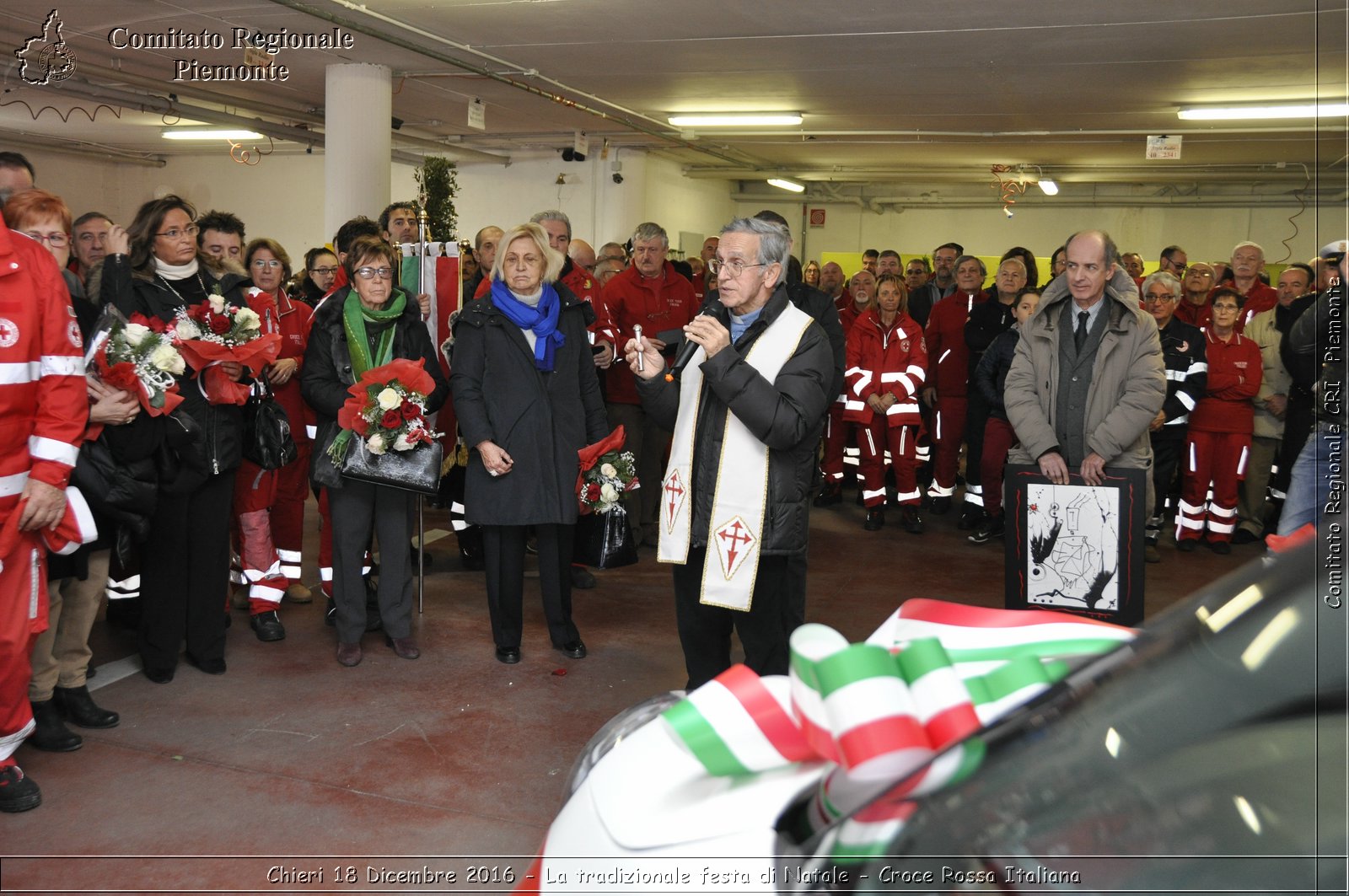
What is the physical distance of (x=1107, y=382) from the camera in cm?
409

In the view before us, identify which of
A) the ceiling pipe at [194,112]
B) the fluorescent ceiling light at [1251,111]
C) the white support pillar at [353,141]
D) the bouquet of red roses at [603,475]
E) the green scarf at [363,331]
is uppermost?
the ceiling pipe at [194,112]

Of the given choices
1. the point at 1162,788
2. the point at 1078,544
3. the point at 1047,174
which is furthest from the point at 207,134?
the point at 1162,788

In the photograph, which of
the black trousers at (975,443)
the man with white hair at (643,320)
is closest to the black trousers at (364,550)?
the man with white hair at (643,320)

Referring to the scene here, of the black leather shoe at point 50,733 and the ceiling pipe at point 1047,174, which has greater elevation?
the ceiling pipe at point 1047,174

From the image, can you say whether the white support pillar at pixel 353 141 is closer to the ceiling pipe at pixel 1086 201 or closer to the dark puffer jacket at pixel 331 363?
the dark puffer jacket at pixel 331 363

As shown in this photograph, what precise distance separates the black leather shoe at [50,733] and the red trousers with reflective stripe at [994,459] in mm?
5572

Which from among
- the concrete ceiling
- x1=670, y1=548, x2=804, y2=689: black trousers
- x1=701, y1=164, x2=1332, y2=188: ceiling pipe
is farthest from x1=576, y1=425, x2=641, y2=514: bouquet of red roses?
x1=701, y1=164, x2=1332, y2=188: ceiling pipe

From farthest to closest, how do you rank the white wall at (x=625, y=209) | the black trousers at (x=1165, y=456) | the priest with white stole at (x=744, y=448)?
the white wall at (x=625, y=209) < the black trousers at (x=1165, y=456) < the priest with white stole at (x=744, y=448)

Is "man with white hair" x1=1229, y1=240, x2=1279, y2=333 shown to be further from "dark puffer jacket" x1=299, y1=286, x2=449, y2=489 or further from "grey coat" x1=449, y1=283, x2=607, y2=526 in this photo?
"dark puffer jacket" x1=299, y1=286, x2=449, y2=489

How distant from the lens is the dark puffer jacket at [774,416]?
3221 mm

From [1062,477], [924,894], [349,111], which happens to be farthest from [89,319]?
[349,111]

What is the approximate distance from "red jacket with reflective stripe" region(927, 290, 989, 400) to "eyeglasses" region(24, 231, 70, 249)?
6004 mm

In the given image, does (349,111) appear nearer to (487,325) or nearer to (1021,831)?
(487,325)

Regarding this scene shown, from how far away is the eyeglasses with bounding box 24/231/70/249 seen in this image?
12.6ft
